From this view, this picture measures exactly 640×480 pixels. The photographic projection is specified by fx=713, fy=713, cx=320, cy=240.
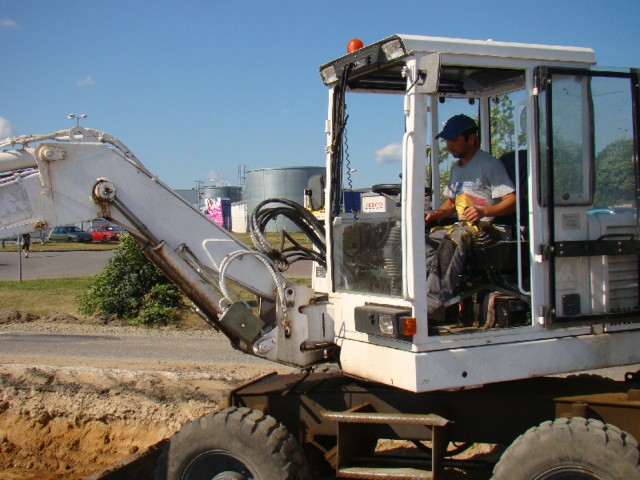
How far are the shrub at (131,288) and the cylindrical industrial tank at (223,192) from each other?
64903 millimetres

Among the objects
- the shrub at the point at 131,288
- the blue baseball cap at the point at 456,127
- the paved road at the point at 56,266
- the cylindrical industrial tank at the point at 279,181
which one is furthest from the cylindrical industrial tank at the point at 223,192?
the blue baseball cap at the point at 456,127

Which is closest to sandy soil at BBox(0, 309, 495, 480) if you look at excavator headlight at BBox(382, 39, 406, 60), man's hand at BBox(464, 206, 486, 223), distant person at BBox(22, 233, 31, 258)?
distant person at BBox(22, 233, 31, 258)

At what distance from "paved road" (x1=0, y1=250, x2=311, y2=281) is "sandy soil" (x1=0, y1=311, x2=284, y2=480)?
11.9m

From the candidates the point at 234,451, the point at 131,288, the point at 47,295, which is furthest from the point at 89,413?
the point at 47,295

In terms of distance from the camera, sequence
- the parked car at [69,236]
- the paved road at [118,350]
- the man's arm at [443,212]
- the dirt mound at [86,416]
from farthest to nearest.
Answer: the parked car at [69,236], the paved road at [118,350], the dirt mound at [86,416], the man's arm at [443,212]

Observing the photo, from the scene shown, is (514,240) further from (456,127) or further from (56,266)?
(56,266)

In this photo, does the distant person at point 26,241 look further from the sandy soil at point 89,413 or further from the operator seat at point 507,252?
the operator seat at point 507,252

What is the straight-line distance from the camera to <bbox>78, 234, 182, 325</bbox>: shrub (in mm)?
13328

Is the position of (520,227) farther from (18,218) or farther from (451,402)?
(18,218)

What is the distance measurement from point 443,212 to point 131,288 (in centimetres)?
954

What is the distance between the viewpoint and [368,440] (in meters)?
4.95

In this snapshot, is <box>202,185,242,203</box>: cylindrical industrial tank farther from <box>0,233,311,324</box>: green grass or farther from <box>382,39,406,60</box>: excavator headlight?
<box>382,39,406,60</box>: excavator headlight

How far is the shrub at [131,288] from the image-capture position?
13.3m

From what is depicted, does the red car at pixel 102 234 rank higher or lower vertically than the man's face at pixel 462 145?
lower
